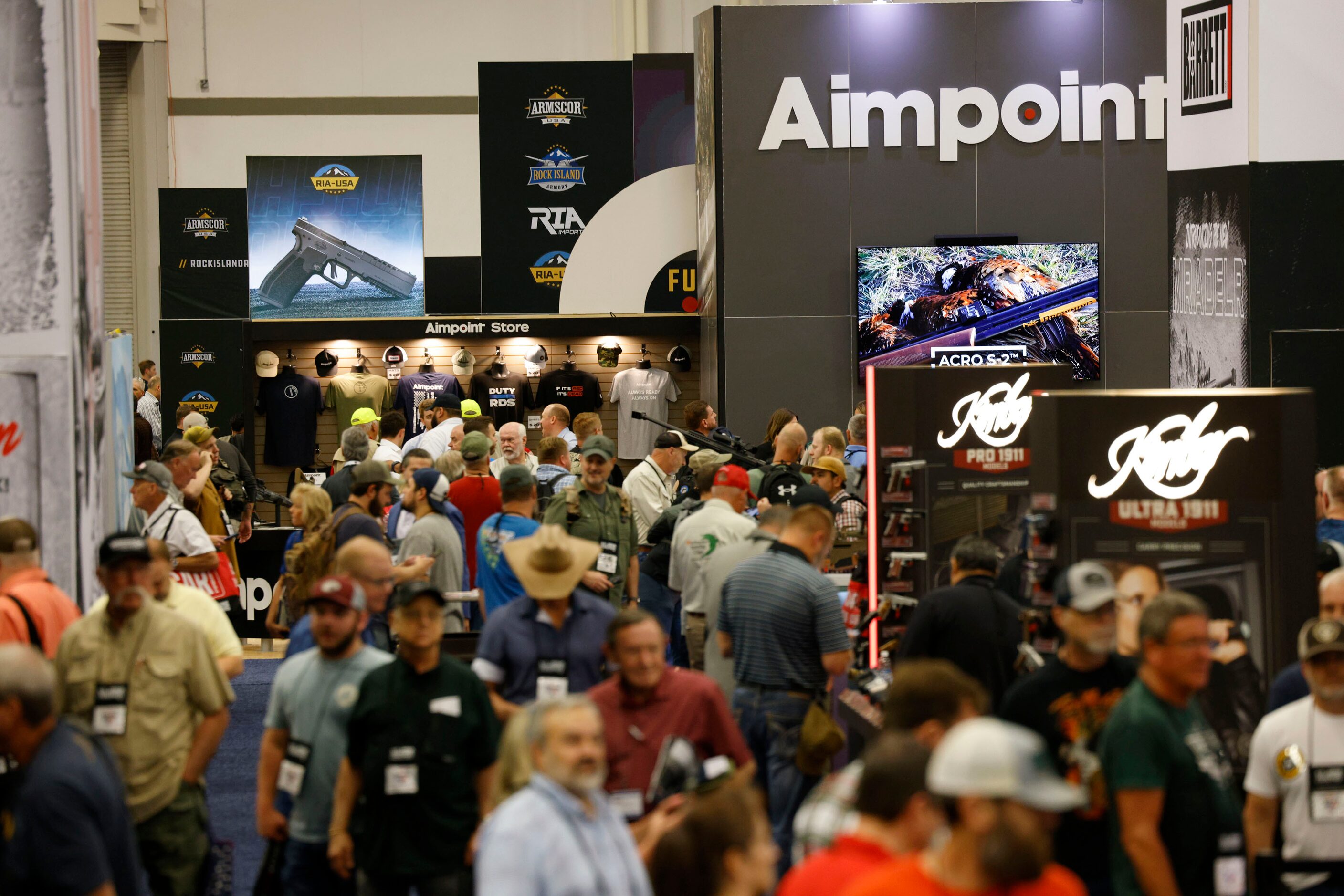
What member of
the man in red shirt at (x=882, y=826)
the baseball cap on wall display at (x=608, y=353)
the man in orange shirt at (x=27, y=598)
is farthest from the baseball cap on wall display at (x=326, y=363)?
the man in red shirt at (x=882, y=826)

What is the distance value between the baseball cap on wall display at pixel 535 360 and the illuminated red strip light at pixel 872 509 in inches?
345

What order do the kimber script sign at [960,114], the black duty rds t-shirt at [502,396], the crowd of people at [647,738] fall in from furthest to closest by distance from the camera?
the black duty rds t-shirt at [502,396] → the kimber script sign at [960,114] → the crowd of people at [647,738]

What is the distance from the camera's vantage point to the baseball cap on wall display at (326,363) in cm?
1578

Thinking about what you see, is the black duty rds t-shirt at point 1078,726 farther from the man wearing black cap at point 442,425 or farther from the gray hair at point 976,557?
the man wearing black cap at point 442,425

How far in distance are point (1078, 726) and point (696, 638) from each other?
3092mm

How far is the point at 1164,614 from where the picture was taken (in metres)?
3.53

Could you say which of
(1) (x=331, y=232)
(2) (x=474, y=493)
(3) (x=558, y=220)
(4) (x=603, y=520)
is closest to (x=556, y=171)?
(3) (x=558, y=220)

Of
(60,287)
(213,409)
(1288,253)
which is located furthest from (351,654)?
(213,409)

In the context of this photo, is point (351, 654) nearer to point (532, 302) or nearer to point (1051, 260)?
point (1051, 260)

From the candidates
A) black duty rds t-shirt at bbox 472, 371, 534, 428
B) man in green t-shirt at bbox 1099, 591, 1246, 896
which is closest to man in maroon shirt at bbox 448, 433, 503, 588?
man in green t-shirt at bbox 1099, 591, 1246, 896

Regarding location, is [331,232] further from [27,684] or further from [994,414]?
[27,684]

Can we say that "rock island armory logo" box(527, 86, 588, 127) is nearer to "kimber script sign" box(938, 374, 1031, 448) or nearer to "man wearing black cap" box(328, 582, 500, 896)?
"kimber script sign" box(938, 374, 1031, 448)

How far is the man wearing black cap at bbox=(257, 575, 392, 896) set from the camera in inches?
167

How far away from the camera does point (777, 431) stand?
10578 millimetres
